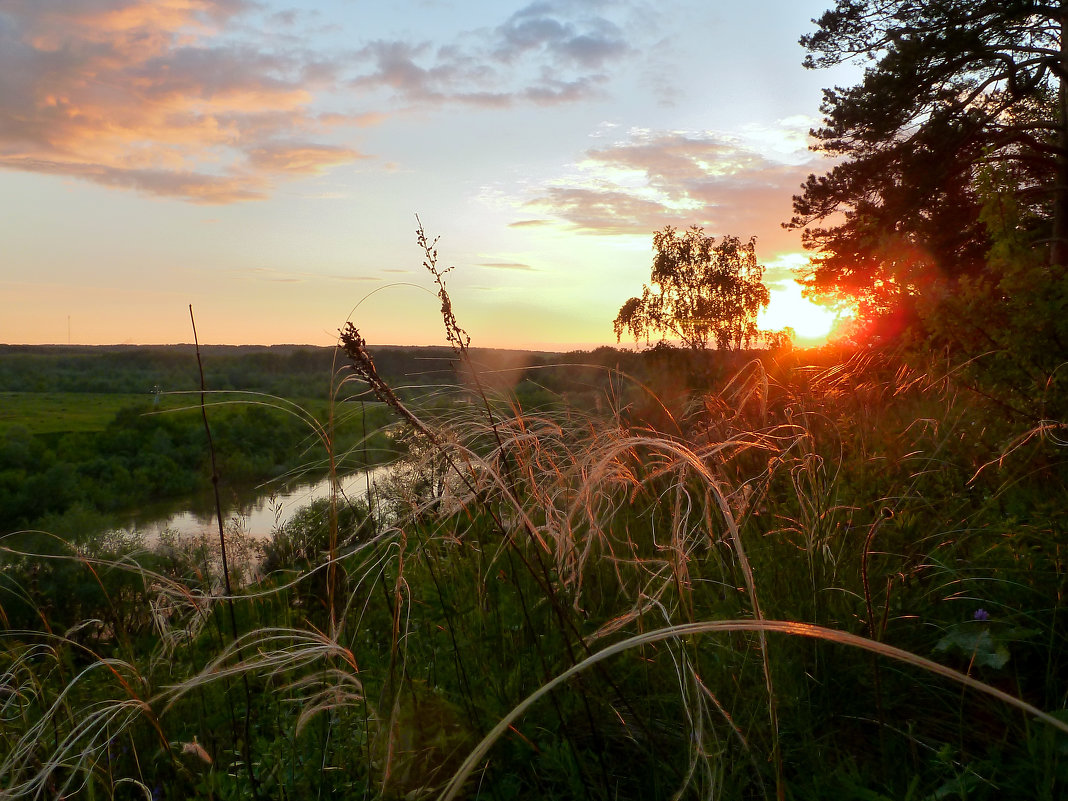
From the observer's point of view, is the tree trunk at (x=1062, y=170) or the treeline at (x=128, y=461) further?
the treeline at (x=128, y=461)

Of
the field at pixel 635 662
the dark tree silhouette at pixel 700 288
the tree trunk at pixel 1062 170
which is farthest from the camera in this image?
the dark tree silhouette at pixel 700 288

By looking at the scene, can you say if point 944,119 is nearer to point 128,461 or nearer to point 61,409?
point 128,461

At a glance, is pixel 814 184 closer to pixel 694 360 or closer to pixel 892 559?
pixel 694 360

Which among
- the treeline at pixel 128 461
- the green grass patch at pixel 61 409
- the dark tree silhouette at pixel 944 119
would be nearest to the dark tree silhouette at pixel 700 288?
the dark tree silhouette at pixel 944 119

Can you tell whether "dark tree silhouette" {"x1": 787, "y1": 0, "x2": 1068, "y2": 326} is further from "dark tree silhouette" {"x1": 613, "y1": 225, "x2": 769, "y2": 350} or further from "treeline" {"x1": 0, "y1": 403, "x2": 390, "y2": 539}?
"treeline" {"x1": 0, "y1": 403, "x2": 390, "y2": 539}

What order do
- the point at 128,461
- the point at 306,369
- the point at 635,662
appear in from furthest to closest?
the point at 128,461 < the point at 306,369 < the point at 635,662

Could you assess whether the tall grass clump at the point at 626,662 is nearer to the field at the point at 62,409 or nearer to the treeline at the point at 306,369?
the treeline at the point at 306,369

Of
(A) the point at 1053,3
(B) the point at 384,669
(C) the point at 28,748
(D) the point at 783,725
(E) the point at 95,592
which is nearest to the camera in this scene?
(C) the point at 28,748

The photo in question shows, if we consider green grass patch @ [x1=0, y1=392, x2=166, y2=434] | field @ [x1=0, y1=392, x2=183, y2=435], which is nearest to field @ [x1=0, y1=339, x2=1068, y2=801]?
green grass patch @ [x1=0, y1=392, x2=166, y2=434]

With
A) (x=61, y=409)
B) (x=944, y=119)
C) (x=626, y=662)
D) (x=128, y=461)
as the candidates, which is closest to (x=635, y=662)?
(x=626, y=662)

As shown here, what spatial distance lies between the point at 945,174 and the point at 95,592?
16.0m

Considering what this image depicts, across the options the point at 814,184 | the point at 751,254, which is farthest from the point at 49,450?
the point at 814,184

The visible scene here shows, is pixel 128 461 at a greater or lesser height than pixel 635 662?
lesser

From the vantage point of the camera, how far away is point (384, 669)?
2.50 meters
